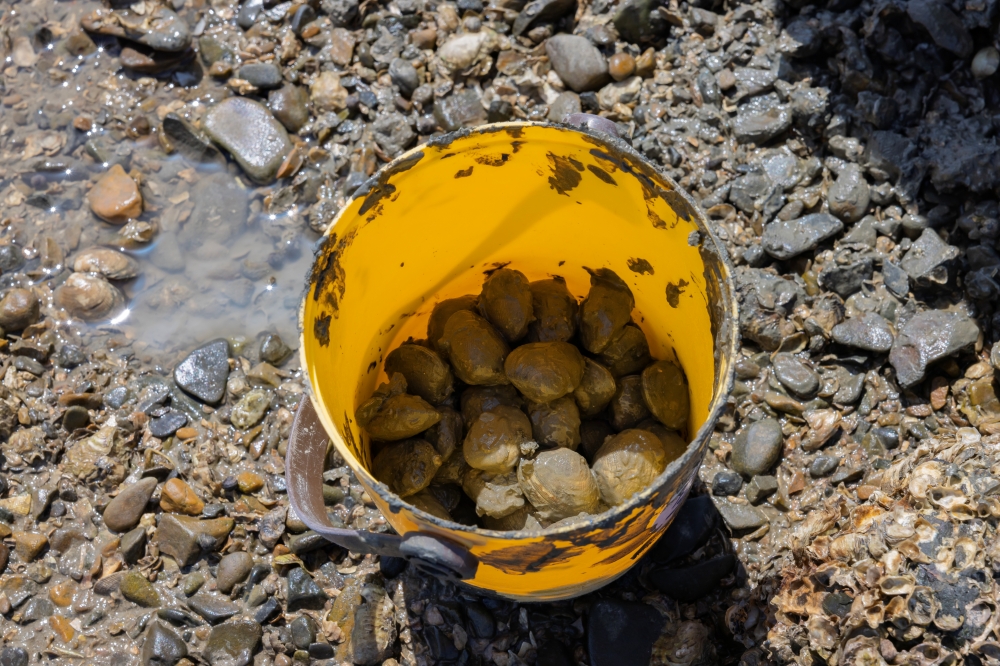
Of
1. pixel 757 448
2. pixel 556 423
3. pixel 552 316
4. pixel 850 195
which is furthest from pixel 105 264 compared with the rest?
pixel 850 195

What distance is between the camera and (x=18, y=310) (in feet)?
8.25

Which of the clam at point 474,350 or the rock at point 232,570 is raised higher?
the clam at point 474,350

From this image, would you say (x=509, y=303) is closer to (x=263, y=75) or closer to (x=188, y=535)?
(x=188, y=535)

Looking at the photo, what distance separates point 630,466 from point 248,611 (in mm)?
1130

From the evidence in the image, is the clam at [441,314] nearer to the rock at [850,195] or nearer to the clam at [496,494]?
the clam at [496,494]

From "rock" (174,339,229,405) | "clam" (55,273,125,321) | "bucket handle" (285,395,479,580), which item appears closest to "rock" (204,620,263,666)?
"bucket handle" (285,395,479,580)

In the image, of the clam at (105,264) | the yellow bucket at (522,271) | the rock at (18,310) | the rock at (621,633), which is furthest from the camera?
the clam at (105,264)

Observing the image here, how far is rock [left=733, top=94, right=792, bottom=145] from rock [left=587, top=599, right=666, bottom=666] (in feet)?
4.92

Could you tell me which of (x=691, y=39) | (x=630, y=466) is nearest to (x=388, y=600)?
(x=630, y=466)

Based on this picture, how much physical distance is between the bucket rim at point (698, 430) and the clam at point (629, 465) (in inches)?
7.6

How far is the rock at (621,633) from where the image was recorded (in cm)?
197

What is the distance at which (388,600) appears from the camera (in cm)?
210

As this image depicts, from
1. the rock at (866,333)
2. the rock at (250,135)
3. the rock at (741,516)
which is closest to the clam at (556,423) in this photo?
the rock at (741,516)

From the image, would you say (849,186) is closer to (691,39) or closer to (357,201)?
(691,39)
